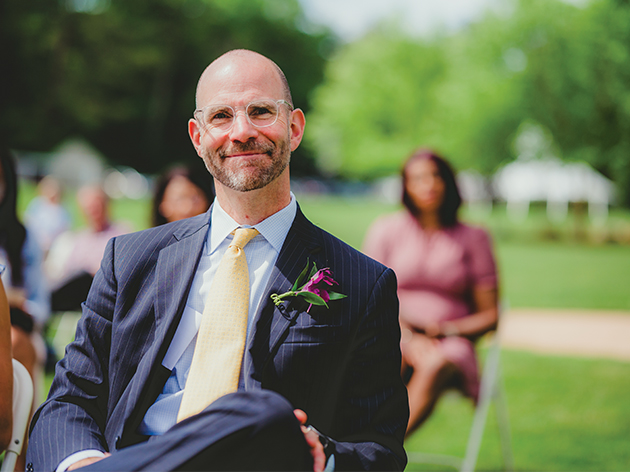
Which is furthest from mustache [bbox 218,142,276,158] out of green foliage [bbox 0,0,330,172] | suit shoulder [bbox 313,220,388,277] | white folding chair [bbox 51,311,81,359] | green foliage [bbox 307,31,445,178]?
green foliage [bbox 307,31,445,178]

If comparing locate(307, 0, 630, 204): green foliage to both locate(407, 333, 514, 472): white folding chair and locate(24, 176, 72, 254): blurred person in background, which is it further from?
locate(407, 333, 514, 472): white folding chair

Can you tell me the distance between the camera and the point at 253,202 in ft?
6.70

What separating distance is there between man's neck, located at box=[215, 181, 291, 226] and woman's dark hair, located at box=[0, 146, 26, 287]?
284 centimetres

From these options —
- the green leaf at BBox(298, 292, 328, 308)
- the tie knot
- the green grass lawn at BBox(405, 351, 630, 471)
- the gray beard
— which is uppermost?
the gray beard

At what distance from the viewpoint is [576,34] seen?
2230 cm

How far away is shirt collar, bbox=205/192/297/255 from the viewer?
2.08 m

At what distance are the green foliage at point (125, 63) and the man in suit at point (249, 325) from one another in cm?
3771

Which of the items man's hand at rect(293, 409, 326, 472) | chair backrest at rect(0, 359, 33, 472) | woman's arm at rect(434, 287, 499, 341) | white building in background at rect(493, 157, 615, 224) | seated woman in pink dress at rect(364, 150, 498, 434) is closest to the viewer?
man's hand at rect(293, 409, 326, 472)

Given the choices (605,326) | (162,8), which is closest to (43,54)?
(162,8)

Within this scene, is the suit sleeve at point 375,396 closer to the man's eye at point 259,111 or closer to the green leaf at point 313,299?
the green leaf at point 313,299

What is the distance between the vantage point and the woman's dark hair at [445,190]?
4.71 metres

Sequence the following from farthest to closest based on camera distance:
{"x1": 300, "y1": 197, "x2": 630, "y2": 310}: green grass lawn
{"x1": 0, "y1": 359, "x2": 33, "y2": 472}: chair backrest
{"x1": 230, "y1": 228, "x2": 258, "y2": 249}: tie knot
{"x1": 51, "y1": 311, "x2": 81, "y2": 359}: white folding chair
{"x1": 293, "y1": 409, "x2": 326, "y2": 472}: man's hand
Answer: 1. {"x1": 300, "y1": 197, "x2": 630, "y2": 310}: green grass lawn
2. {"x1": 51, "y1": 311, "x2": 81, "y2": 359}: white folding chair
3. {"x1": 0, "y1": 359, "x2": 33, "y2": 472}: chair backrest
4. {"x1": 230, "y1": 228, "x2": 258, "y2": 249}: tie knot
5. {"x1": 293, "y1": 409, "x2": 326, "y2": 472}: man's hand

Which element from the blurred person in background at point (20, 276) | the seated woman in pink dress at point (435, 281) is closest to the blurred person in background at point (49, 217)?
the blurred person in background at point (20, 276)

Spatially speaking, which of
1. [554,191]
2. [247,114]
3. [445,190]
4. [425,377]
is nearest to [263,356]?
[247,114]
